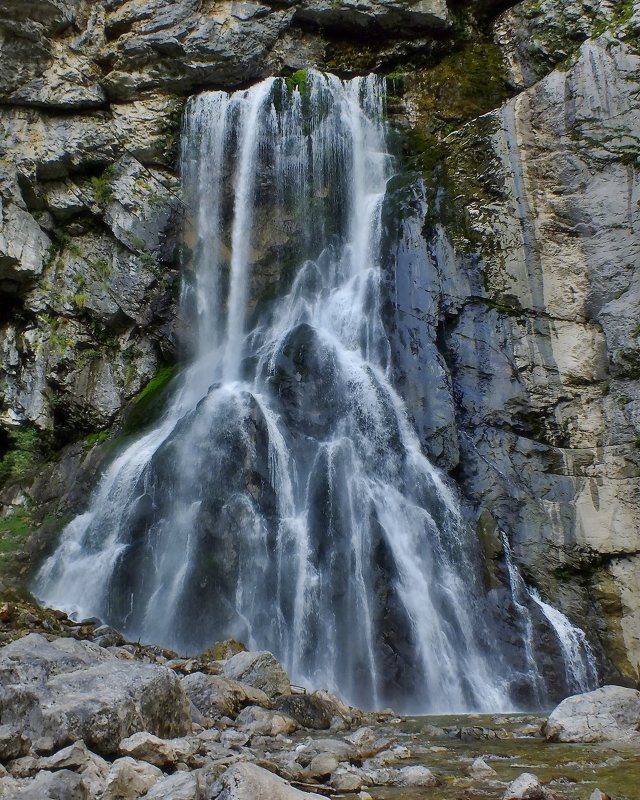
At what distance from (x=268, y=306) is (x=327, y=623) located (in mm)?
9672

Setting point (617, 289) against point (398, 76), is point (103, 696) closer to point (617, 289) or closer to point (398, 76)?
point (617, 289)

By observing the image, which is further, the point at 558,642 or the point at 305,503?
the point at 305,503

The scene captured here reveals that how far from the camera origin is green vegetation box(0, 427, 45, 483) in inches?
668

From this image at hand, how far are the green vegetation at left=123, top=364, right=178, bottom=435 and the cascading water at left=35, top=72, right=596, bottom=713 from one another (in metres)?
0.59

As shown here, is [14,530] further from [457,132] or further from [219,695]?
[457,132]

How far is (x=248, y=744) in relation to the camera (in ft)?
18.3

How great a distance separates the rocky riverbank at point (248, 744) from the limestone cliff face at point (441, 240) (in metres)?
5.73

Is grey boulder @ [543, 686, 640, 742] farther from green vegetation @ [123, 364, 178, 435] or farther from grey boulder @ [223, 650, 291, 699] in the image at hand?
green vegetation @ [123, 364, 178, 435]

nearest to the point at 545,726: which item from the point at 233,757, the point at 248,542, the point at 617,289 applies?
the point at 233,757

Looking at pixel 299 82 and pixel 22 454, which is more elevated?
pixel 299 82

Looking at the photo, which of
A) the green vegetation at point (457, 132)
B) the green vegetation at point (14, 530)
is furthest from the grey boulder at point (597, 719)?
the green vegetation at point (14, 530)

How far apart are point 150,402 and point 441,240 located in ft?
28.1

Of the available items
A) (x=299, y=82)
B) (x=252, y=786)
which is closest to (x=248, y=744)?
(x=252, y=786)

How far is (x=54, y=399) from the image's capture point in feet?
58.2
